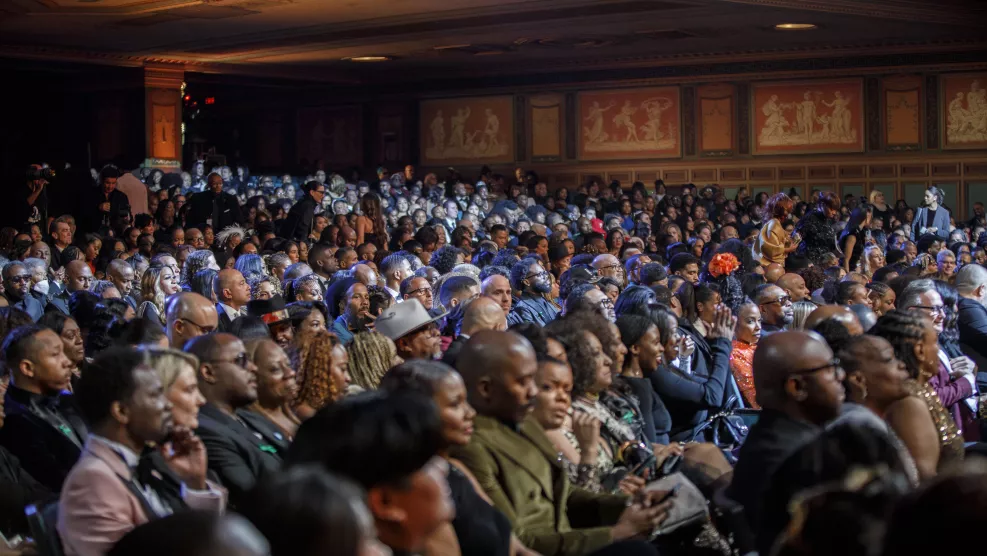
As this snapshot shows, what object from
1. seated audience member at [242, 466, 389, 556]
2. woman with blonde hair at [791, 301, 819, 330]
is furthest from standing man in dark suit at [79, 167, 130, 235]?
seated audience member at [242, 466, 389, 556]

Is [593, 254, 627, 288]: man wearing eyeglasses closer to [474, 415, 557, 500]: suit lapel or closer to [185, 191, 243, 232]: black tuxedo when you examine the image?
[474, 415, 557, 500]: suit lapel

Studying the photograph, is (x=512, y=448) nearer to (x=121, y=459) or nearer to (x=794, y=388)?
(x=794, y=388)

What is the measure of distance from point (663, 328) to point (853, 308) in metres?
1.53

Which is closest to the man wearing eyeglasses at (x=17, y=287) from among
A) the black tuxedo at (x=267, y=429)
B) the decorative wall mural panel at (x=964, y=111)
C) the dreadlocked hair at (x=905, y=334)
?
the black tuxedo at (x=267, y=429)

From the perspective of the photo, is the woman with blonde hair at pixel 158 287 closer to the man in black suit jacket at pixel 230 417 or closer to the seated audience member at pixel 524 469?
the man in black suit jacket at pixel 230 417

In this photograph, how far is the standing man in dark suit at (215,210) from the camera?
1449 cm

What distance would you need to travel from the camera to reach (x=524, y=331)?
16.4 feet

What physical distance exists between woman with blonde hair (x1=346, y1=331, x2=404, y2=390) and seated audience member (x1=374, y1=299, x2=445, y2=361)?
0.80ft

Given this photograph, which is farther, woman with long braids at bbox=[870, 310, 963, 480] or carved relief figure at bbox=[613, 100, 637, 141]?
carved relief figure at bbox=[613, 100, 637, 141]

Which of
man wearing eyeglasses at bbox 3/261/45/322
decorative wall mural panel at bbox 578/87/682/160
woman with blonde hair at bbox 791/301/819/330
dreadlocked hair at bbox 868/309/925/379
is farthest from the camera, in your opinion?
decorative wall mural panel at bbox 578/87/682/160

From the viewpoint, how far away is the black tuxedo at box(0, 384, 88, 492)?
4551 millimetres

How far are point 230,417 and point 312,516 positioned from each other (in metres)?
2.47

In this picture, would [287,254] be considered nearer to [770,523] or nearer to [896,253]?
[896,253]

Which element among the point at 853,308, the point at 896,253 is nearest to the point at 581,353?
the point at 853,308
